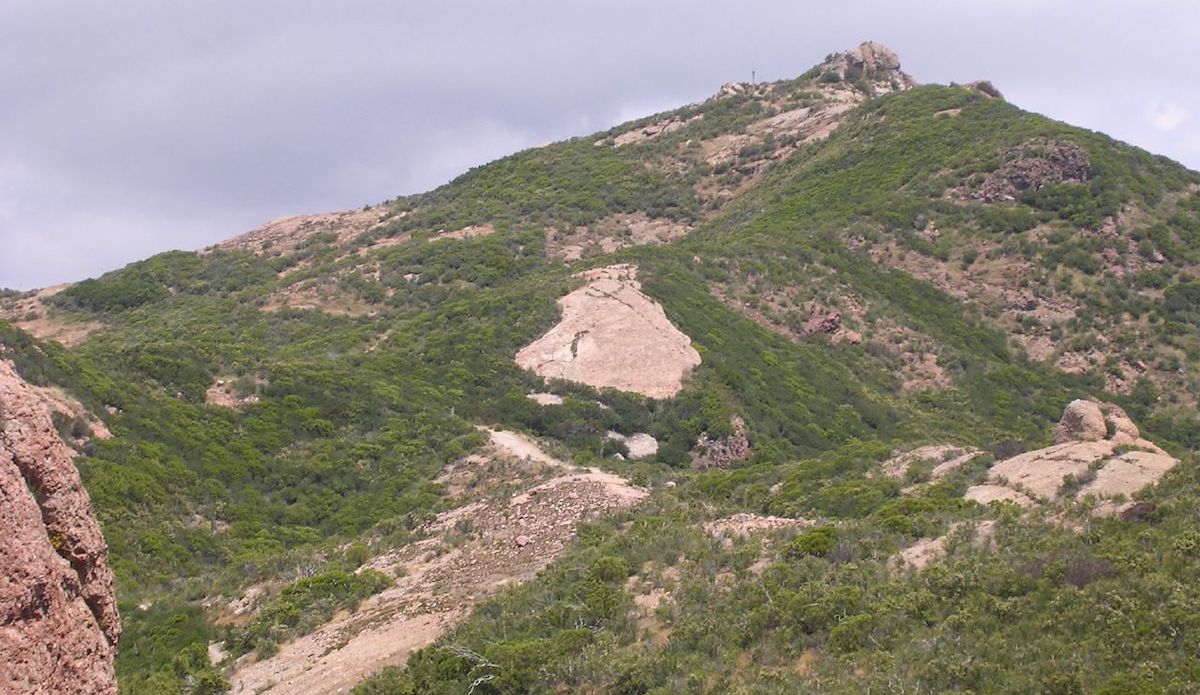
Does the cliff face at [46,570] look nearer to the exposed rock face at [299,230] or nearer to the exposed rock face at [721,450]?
the exposed rock face at [721,450]

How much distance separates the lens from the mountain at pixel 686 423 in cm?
1353

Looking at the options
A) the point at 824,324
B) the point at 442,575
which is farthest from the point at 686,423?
the point at 442,575

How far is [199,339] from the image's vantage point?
1821 inches

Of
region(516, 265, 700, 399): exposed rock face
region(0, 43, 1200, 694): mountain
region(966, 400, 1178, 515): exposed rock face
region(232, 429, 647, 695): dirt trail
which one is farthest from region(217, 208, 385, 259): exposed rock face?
region(966, 400, 1178, 515): exposed rock face

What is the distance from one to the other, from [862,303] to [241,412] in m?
29.6

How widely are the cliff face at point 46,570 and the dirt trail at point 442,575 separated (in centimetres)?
648

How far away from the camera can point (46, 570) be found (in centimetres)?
836

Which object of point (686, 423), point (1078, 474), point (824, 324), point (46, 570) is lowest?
point (686, 423)

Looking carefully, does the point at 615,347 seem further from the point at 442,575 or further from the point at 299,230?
the point at 299,230

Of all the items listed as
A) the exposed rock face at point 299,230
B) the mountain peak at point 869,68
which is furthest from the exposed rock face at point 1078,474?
the mountain peak at point 869,68

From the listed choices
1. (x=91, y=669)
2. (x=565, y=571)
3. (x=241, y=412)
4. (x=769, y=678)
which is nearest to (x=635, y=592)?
(x=565, y=571)

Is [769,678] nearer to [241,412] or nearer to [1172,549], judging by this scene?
[1172,549]

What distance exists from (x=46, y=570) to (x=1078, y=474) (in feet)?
53.2

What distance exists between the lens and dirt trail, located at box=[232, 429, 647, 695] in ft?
53.3
